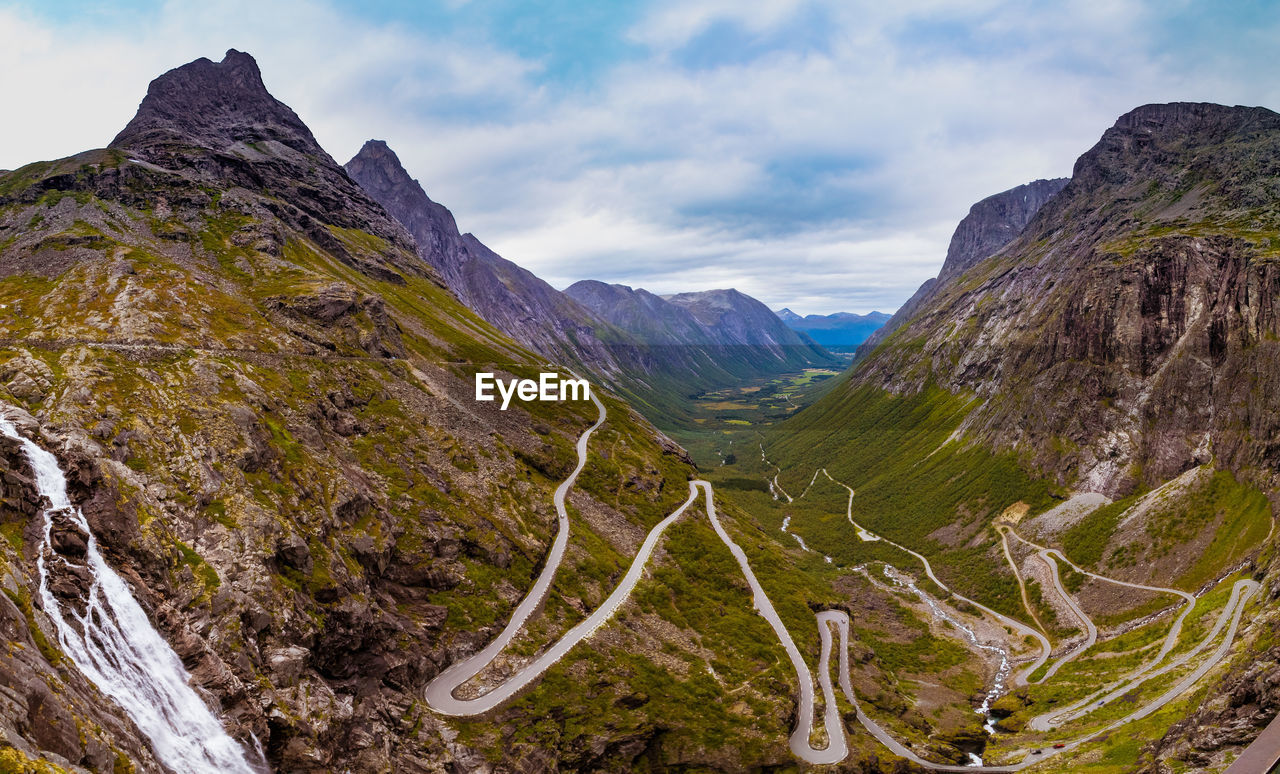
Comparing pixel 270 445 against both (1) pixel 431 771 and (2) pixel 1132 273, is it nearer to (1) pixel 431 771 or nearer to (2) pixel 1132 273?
(1) pixel 431 771

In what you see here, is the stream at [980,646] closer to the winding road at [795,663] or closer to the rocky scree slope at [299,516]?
the winding road at [795,663]

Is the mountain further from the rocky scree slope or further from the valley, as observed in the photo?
the rocky scree slope

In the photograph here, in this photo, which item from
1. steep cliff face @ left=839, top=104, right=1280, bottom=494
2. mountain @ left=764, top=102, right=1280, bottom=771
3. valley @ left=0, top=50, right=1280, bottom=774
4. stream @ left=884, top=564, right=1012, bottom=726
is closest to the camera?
valley @ left=0, top=50, right=1280, bottom=774

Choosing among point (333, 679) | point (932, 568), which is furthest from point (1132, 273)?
point (333, 679)

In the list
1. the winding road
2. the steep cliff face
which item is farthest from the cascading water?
the steep cliff face

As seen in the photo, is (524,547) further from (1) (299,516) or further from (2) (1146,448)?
(2) (1146,448)

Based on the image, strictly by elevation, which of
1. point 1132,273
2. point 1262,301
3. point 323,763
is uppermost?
point 1132,273
